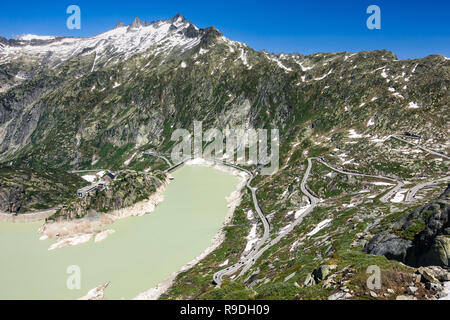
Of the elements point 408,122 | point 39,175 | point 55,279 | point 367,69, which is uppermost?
point 367,69

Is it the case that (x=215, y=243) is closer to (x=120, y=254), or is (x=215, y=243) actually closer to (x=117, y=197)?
(x=120, y=254)

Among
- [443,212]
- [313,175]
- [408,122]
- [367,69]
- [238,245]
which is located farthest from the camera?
[367,69]

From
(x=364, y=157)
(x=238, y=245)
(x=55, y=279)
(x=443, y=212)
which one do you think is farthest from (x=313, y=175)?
(x=55, y=279)

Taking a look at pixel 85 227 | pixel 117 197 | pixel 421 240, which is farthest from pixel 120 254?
pixel 421 240

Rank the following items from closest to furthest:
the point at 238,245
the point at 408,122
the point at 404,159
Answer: the point at 238,245
the point at 404,159
the point at 408,122

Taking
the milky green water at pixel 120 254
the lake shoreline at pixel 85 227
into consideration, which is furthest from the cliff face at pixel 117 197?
the milky green water at pixel 120 254

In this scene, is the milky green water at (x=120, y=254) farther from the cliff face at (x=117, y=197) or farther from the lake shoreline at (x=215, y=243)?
the cliff face at (x=117, y=197)
